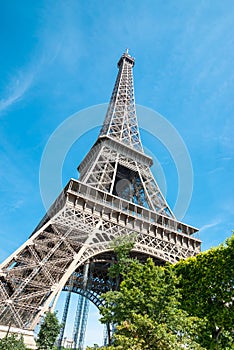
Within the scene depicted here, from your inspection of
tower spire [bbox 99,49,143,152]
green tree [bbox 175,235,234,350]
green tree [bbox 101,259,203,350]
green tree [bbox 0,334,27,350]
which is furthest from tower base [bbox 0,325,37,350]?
tower spire [bbox 99,49,143,152]

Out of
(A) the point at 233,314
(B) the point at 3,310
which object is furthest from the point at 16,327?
(A) the point at 233,314

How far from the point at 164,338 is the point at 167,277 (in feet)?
13.1

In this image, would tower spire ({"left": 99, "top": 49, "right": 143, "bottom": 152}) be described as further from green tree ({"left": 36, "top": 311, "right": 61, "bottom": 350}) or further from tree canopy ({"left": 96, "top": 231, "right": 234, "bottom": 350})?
green tree ({"left": 36, "top": 311, "right": 61, "bottom": 350})

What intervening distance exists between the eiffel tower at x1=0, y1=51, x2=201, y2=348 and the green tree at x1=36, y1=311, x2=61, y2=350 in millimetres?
457

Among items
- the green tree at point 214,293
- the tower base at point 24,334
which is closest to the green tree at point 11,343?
the tower base at point 24,334

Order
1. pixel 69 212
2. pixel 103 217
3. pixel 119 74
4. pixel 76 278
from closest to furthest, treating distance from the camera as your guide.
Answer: pixel 69 212
pixel 103 217
pixel 76 278
pixel 119 74

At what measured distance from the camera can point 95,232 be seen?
21328mm

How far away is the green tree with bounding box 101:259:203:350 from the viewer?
10352 millimetres

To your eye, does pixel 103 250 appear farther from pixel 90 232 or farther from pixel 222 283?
pixel 222 283

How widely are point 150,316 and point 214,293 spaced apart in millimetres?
4975

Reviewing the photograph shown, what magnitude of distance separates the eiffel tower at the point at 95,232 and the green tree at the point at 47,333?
1.50 feet

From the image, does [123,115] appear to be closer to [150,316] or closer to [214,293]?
[214,293]

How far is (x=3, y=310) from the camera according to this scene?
547 inches

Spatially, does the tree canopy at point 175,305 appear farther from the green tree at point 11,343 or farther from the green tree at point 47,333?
the green tree at point 11,343
